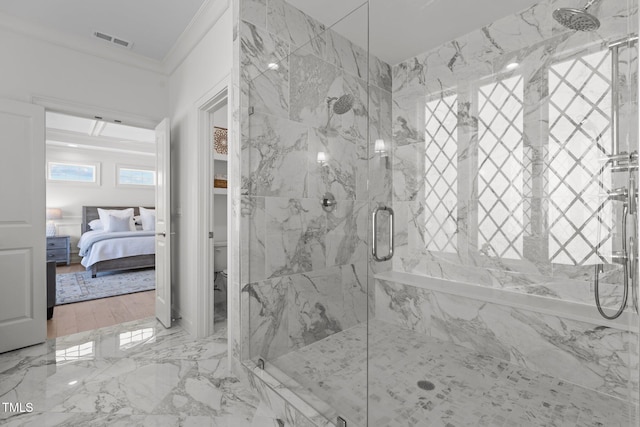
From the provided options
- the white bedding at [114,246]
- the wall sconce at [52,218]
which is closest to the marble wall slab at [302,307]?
the white bedding at [114,246]

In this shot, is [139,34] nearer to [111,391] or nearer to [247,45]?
[247,45]

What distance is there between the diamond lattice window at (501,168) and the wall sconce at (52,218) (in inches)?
269

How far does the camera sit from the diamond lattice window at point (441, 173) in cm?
222

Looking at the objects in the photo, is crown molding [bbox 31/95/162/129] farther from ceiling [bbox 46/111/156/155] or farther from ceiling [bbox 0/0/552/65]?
ceiling [bbox 46/111/156/155]

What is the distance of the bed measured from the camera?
4.57 m

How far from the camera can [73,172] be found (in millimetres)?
5879

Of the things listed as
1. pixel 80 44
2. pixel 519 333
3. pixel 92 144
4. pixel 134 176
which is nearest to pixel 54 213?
pixel 92 144

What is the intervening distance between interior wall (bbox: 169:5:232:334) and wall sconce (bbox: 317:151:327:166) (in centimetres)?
104

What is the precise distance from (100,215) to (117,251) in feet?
5.55

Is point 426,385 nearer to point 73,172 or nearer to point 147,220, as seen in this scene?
point 147,220

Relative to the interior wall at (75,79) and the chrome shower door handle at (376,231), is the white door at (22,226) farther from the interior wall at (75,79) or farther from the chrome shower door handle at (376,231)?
the chrome shower door handle at (376,231)

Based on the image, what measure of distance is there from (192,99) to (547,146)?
8.70ft

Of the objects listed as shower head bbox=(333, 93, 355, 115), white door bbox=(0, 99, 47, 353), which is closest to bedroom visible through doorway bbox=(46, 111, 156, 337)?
white door bbox=(0, 99, 47, 353)

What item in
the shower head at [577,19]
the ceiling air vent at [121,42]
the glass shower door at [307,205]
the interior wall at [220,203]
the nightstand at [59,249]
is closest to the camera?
the shower head at [577,19]
